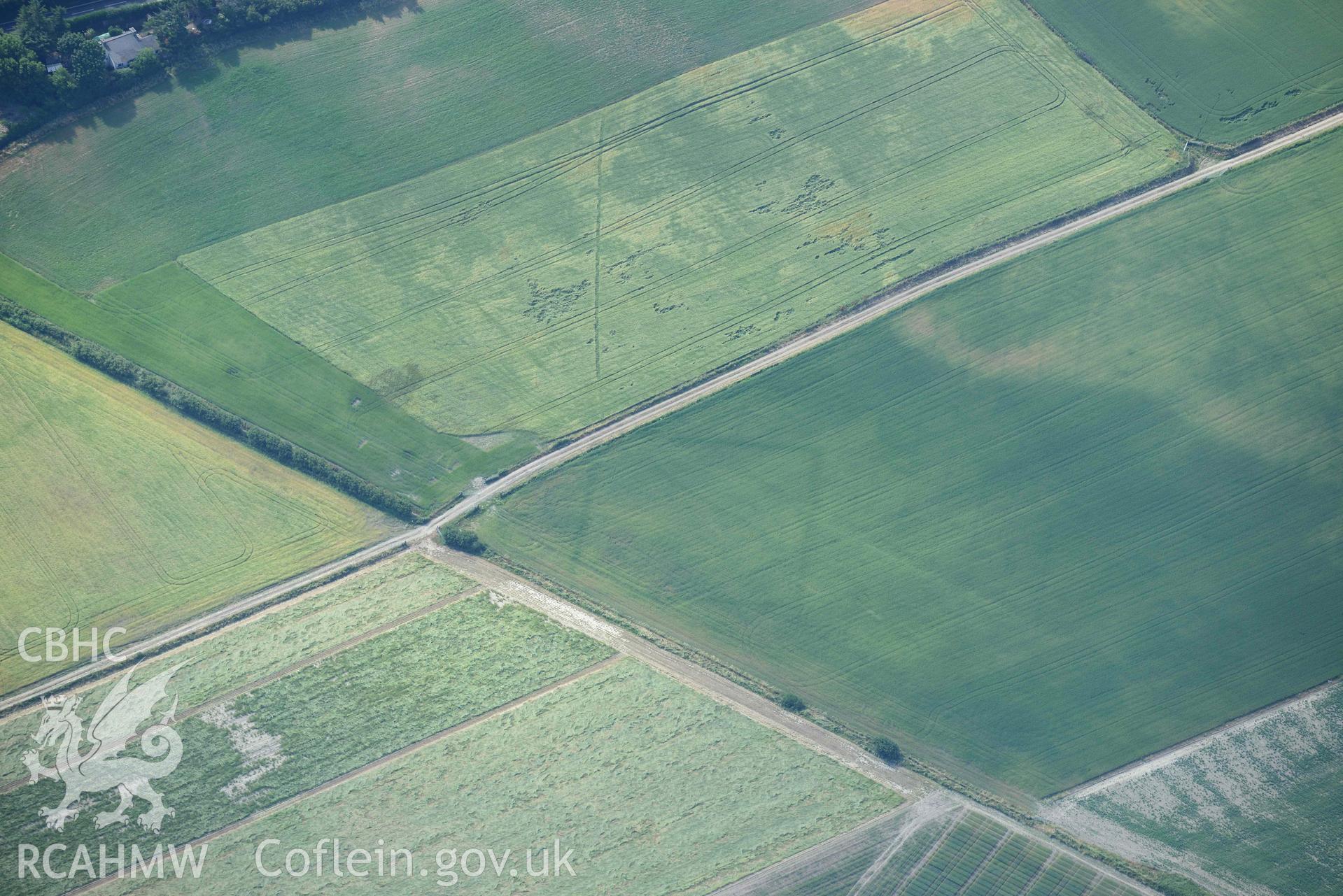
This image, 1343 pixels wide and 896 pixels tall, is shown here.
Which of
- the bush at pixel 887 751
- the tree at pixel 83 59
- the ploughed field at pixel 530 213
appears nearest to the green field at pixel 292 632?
the ploughed field at pixel 530 213

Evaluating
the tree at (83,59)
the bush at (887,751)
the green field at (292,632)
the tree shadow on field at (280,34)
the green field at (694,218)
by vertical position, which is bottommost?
the bush at (887,751)

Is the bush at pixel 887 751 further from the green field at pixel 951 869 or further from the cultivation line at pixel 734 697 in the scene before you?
the green field at pixel 951 869

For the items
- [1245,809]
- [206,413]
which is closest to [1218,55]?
[1245,809]

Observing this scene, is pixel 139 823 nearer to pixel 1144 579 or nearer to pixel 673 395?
pixel 673 395

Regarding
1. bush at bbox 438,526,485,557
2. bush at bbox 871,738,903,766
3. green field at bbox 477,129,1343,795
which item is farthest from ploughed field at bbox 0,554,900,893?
green field at bbox 477,129,1343,795

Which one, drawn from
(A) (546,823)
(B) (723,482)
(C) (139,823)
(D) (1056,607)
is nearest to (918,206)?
(B) (723,482)

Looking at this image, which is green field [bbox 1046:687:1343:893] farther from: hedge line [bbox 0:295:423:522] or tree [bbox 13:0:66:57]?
tree [bbox 13:0:66:57]
